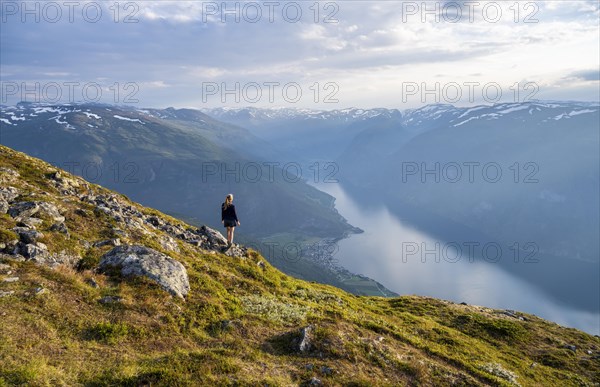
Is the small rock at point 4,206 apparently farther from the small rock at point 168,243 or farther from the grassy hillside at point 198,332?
the small rock at point 168,243

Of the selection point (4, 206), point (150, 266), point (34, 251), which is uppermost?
point (4, 206)

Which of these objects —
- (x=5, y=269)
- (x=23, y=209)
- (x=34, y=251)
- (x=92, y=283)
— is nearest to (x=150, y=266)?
(x=92, y=283)

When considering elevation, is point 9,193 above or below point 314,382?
above

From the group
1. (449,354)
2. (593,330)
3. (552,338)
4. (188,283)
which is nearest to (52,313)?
(188,283)

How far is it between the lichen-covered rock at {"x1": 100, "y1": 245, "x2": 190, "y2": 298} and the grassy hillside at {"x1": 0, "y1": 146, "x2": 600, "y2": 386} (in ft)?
1.64

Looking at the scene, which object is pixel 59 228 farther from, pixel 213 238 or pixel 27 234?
pixel 213 238

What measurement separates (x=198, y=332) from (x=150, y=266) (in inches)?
197

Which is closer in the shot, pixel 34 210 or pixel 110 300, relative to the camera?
pixel 110 300

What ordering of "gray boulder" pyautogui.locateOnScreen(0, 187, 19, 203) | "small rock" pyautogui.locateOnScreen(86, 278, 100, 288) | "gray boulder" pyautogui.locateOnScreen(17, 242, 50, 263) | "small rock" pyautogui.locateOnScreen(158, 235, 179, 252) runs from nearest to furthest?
"small rock" pyautogui.locateOnScreen(86, 278, 100, 288), "gray boulder" pyautogui.locateOnScreen(17, 242, 50, 263), "gray boulder" pyautogui.locateOnScreen(0, 187, 19, 203), "small rock" pyautogui.locateOnScreen(158, 235, 179, 252)

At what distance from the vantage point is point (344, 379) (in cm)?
1358

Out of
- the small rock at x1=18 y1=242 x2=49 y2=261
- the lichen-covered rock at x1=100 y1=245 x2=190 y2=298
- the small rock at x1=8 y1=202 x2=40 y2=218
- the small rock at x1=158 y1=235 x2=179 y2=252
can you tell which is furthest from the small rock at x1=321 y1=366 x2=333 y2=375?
the small rock at x1=8 y1=202 x2=40 y2=218

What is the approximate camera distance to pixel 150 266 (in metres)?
18.4

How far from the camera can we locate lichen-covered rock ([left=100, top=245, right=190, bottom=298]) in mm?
17781

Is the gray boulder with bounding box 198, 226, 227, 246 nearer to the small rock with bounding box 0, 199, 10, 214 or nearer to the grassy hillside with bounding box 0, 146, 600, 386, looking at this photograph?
the grassy hillside with bounding box 0, 146, 600, 386
